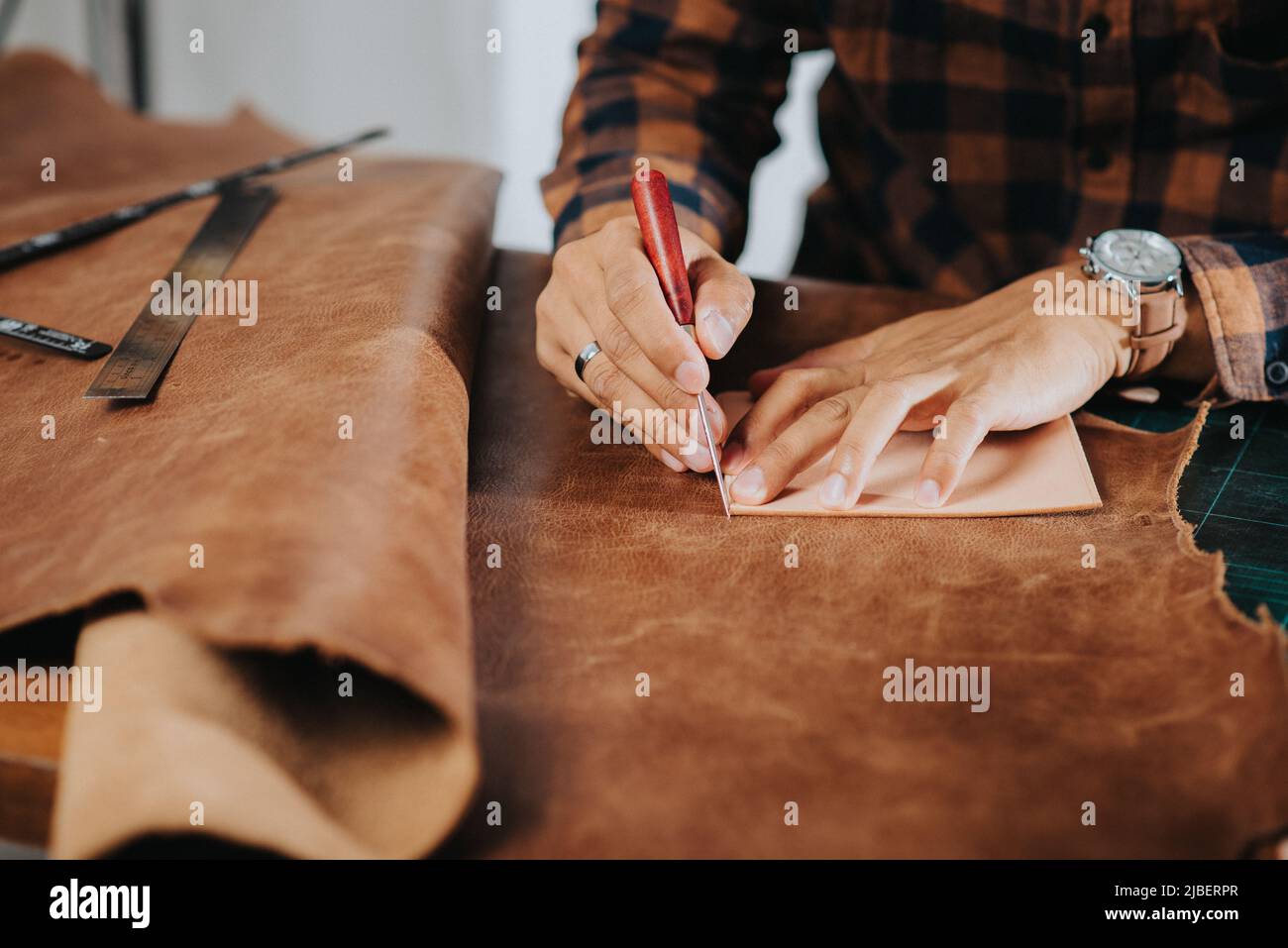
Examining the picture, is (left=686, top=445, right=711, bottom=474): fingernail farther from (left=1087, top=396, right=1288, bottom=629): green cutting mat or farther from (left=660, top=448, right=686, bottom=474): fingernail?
(left=1087, top=396, right=1288, bottom=629): green cutting mat

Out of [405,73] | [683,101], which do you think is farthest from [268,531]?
[405,73]

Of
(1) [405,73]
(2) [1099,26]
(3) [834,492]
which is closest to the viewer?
(3) [834,492]

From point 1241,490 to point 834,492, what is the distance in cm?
43

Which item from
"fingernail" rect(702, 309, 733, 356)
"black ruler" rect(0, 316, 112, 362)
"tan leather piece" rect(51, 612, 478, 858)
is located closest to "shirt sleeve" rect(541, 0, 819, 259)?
"fingernail" rect(702, 309, 733, 356)

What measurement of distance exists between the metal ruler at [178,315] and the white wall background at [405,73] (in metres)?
2.45

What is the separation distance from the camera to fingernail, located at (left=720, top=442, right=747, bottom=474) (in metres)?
1.02

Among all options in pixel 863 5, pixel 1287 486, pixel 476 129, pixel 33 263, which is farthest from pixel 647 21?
pixel 476 129

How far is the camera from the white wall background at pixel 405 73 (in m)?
3.66

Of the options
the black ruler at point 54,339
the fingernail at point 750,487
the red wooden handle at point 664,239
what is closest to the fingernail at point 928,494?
the fingernail at point 750,487

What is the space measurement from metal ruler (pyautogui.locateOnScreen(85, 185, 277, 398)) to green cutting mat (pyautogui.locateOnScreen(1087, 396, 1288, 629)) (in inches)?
37.9

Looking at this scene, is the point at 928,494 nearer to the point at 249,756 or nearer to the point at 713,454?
the point at 713,454

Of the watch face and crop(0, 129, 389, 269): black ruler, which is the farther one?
crop(0, 129, 389, 269): black ruler

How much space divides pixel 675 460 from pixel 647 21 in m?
0.75

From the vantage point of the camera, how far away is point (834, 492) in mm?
939
